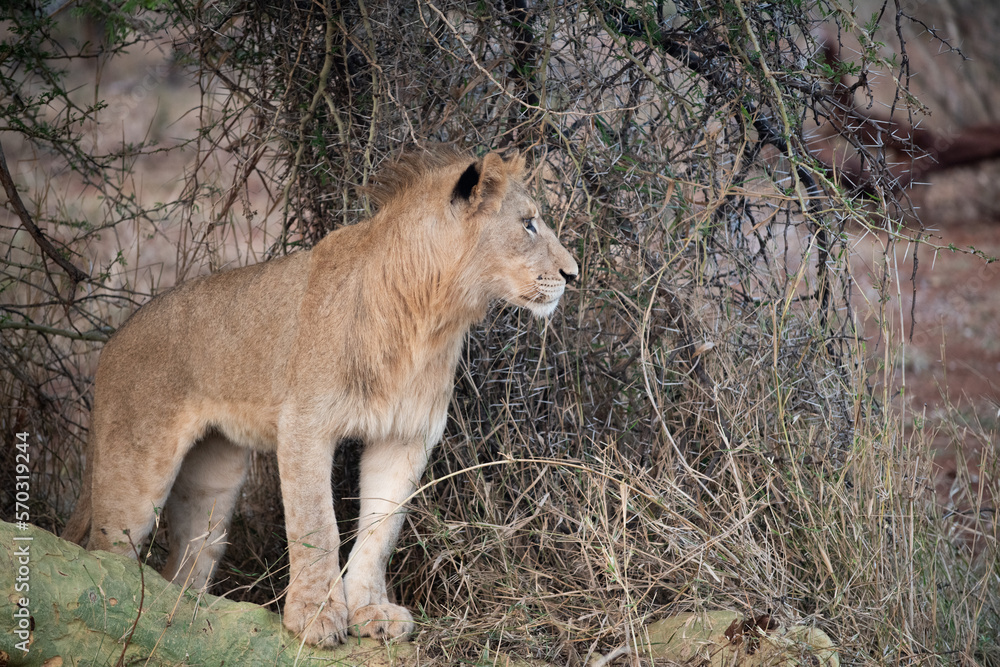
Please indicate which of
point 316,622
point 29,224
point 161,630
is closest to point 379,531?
point 316,622

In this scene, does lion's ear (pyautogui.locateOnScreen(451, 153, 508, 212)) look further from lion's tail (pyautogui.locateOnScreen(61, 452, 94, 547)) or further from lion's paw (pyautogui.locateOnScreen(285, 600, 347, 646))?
lion's tail (pyautogui.locateOnScreen(61, 452, 94, 547))

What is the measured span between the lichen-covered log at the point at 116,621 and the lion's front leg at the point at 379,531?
4.1 inches

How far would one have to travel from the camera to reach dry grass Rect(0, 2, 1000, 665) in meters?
3.88

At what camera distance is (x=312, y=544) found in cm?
364

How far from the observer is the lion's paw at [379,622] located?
3684 mm

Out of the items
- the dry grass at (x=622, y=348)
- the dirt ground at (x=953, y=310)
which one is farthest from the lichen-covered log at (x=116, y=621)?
the dirt ground at (x=953, y=310)

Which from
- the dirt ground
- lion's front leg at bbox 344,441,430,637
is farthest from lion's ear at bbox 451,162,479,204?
the dirt ground

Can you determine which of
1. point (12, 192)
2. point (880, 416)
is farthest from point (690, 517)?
point (12, 192)

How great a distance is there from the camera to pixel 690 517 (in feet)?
13.5

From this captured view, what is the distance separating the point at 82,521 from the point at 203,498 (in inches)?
21.2

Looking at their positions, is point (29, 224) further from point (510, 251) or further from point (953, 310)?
point (953, 310)

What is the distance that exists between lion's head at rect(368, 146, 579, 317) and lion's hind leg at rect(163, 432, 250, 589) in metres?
1.49

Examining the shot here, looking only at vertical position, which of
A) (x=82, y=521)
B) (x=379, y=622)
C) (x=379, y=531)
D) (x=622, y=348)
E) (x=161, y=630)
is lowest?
(x=379, y=622)

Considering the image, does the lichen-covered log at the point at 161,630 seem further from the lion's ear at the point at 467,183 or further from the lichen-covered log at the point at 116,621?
the lion's ear at the point at 467,183
